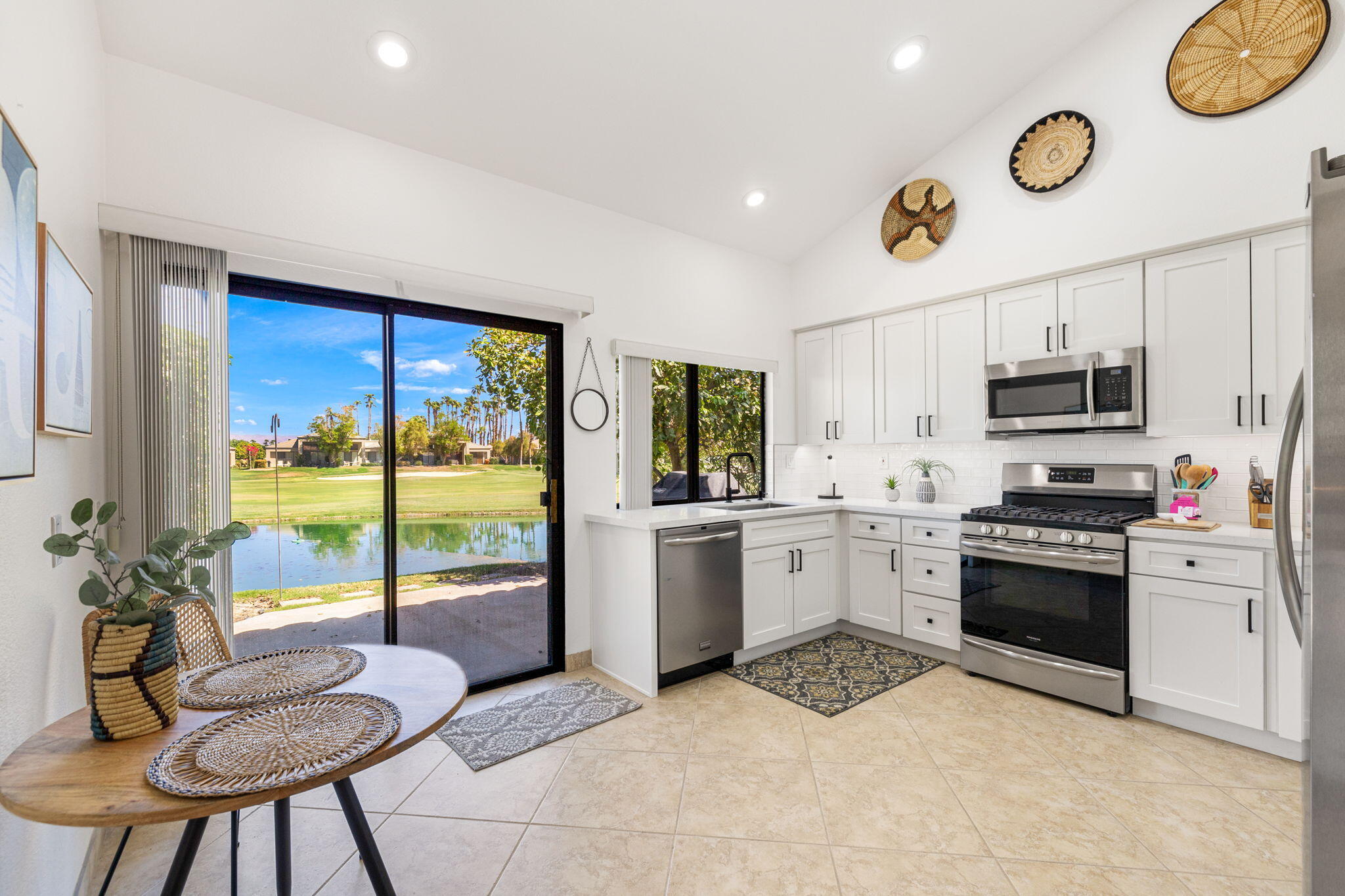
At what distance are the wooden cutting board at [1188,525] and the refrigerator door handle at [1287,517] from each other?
1.79 m

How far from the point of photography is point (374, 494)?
300 centimetres

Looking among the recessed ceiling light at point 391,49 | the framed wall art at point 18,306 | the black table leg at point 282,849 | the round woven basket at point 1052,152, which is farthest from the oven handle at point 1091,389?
the framed wall art at point 18,306

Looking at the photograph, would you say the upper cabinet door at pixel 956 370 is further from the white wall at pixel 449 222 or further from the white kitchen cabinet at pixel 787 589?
the white wall at pixel 449 222

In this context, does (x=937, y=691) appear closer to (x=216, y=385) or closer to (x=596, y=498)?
(x=596, y=498)

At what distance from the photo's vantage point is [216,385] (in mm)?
2434

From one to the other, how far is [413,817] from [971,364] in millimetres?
3741

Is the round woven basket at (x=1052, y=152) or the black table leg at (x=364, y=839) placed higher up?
the round woven basket at (x=1052, y=152)

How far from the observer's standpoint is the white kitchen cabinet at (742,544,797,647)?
368 centimetres

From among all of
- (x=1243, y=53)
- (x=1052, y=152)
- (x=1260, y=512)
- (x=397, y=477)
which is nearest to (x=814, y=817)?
(x=397, y=477)

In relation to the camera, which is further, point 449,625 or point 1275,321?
point 449,625

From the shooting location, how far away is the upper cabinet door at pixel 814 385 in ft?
15.2

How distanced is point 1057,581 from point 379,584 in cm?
344

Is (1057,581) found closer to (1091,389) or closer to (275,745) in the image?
(1091,389)

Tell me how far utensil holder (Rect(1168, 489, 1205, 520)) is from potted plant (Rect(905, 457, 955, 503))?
1.27 meters
